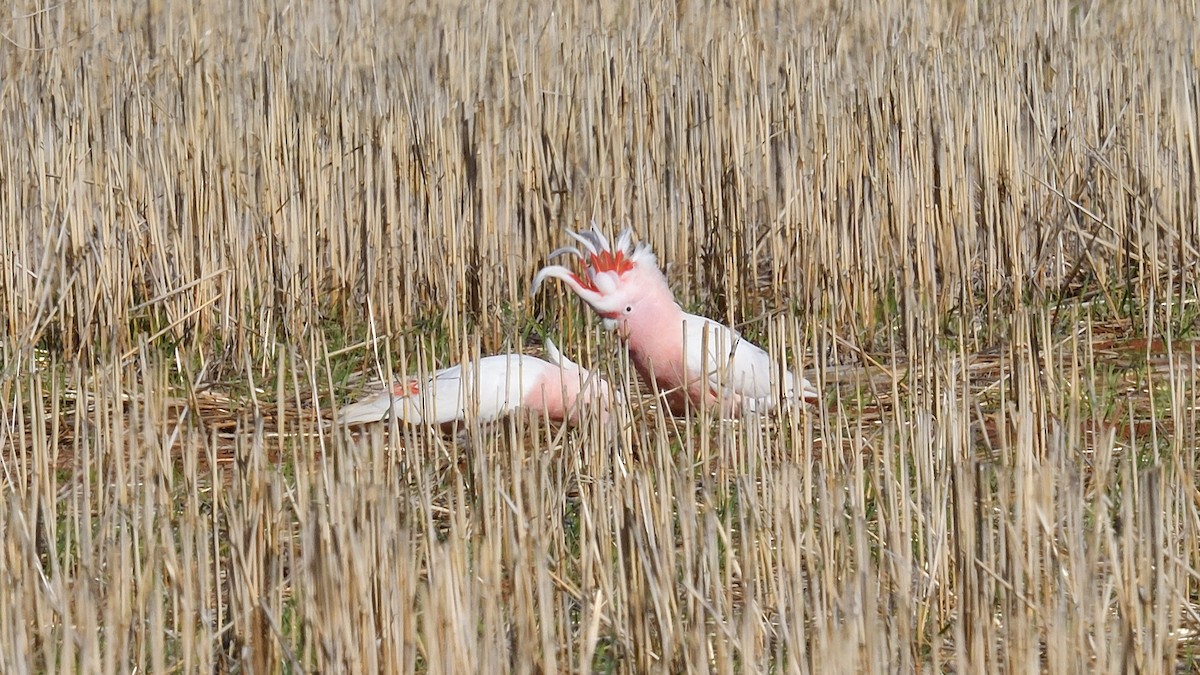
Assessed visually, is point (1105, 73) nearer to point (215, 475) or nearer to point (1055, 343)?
point (1055, 343)

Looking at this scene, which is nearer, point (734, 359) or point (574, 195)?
point (734, 359)

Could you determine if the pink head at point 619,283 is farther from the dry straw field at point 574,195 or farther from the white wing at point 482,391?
the white wing at point 482,391

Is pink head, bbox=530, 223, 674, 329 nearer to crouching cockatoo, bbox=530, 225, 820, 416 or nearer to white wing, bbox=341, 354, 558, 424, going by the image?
crouching cockatoo, bbox=530, 225, 820, 416

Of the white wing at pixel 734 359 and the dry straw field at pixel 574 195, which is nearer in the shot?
the white wing at pixel 734 359

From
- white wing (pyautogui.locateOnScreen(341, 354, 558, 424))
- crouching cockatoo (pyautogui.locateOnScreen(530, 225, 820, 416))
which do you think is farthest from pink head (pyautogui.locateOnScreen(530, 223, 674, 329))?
white wing (pyautogui.locateOnScreen(341, 354, 558, 424))

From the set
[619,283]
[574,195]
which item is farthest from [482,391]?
[574,195]

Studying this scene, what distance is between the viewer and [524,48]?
180 inches

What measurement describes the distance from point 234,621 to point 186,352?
2.05 m

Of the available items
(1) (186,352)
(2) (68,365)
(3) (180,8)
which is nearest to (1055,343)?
(1) (186,352)

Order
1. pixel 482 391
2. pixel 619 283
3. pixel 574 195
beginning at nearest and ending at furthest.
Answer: pixel 482 391 < pixel 619 283 < pixel 574 195

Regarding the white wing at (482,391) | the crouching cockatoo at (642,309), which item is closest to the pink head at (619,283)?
the crouching cockatoo at (642,309)

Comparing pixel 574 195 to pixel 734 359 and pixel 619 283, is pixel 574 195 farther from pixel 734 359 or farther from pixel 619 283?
pixel 734 359

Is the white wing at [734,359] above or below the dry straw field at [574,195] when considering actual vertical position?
below

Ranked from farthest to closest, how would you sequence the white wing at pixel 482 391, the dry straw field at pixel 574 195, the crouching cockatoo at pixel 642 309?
the dry straw field at pixel 574 195 → the crouching cockatoo at pixel 642 309 → the white wing at pixel 482 391
